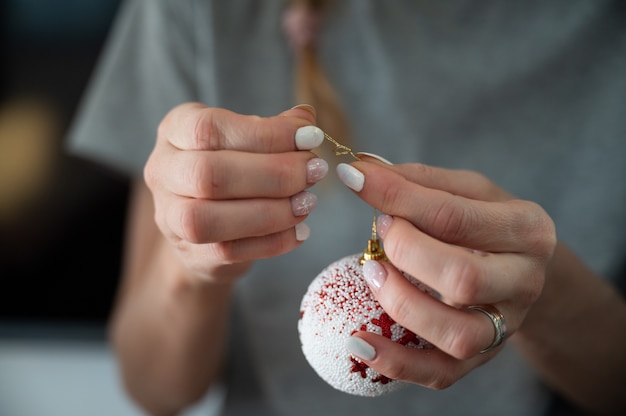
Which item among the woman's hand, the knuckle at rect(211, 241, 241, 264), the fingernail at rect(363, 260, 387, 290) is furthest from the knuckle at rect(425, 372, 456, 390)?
the knuckle at rect(211, 241, 241, 264)

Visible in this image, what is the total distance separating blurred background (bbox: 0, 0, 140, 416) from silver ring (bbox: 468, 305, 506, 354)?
1.04 metres

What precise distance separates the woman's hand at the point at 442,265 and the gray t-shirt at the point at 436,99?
46cm

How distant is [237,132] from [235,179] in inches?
1.9

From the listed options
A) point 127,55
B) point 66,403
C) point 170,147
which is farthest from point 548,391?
point 66,403

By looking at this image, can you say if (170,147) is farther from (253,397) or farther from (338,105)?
(253,397)

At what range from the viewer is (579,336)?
77 centimetres

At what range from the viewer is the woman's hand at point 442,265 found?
465 mm

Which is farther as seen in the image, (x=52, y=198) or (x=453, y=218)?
(x=52, y=198)

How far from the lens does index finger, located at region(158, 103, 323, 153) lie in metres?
0.49

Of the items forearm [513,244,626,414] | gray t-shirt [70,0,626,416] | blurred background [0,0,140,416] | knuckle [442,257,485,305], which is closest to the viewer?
knuckle [442,257,485,305]

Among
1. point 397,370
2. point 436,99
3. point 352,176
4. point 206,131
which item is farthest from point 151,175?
point 436,99

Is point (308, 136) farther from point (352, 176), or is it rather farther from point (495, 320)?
point (495, 320)

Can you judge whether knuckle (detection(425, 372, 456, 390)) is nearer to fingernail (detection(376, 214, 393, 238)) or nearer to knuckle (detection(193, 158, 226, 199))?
fingernail (detection(376, 214, 393, 238))

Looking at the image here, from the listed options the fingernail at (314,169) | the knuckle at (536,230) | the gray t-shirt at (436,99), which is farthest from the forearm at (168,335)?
the knuckle at (536,230)
